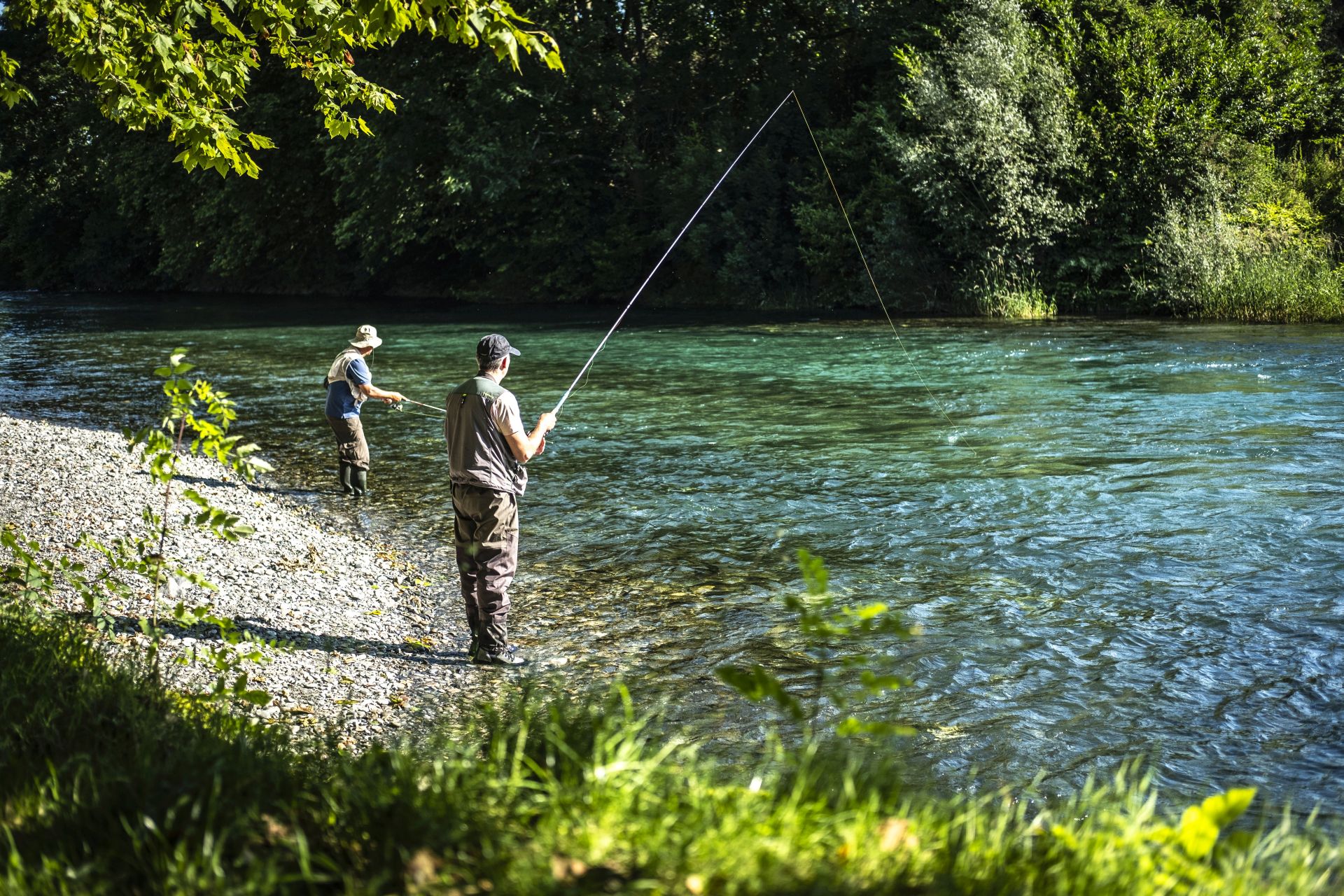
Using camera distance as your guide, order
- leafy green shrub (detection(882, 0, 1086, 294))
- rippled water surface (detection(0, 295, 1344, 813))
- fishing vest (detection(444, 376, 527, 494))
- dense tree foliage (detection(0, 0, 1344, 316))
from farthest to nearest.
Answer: dense tree foliage (detection(0, 0, 1344, 316)) < leafy green shrub (detection(882, 0, 1086, 294)) < fishing vest (detection(444, 376, 527, 494)) < rippled water surface (detection(0, 295, 1344, 813))

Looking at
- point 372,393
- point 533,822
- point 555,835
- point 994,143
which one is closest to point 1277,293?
point 994,143

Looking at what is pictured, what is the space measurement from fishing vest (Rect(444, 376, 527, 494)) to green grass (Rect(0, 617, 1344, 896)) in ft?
11.1

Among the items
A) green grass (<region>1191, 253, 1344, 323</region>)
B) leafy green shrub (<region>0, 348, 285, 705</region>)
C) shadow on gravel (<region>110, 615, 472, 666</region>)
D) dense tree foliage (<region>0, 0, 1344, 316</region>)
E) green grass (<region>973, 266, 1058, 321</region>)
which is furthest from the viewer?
green grass (<region>973, 266, 1058, 321</region>)

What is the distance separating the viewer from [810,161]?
35844mm

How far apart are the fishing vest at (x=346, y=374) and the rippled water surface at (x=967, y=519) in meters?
1.06

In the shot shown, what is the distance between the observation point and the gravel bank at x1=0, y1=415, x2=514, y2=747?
6418 millimetres

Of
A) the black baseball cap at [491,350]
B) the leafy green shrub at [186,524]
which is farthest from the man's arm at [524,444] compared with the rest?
the leafy green shrub at [186,524]

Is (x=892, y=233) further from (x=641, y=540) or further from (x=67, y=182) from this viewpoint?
(x=67, y=182)

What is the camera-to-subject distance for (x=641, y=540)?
990 centimetres

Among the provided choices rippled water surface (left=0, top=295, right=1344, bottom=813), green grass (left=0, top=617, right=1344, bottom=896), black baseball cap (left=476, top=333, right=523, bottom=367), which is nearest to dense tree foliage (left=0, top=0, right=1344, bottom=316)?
rippled water surface (left=0, top=295, right=1344, bottom=813)

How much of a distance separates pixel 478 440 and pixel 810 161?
100 ft

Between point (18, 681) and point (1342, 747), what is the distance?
18.8 ft

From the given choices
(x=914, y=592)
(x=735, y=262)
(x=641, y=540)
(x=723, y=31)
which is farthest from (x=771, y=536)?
(x=723, y=31)

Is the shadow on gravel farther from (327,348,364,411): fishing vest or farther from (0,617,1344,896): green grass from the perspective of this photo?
(327,348,364,411): fishing vest
